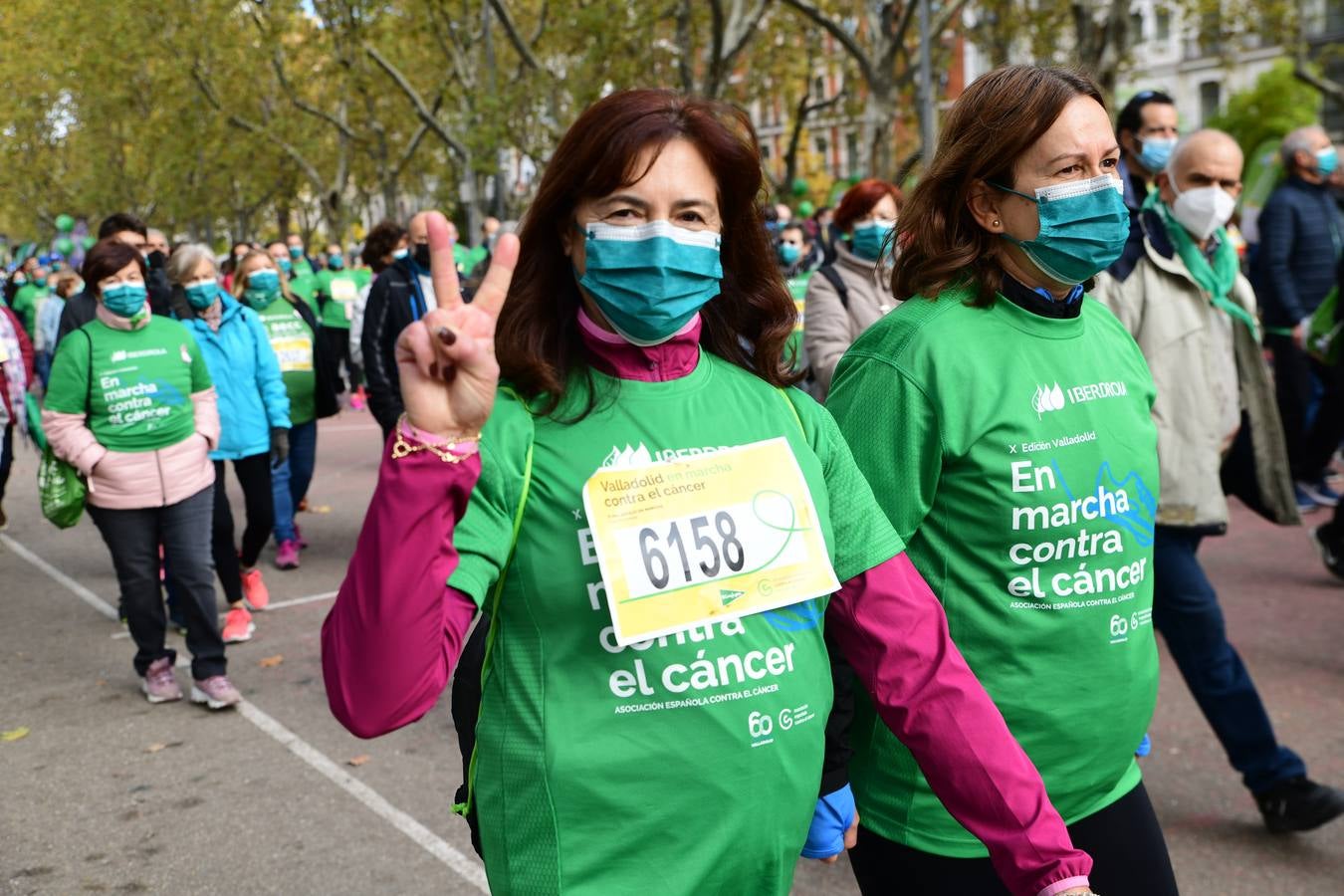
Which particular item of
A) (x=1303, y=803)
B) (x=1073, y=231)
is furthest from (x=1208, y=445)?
(x=1073, y=231)

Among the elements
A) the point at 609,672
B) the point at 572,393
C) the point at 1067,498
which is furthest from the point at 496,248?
the point at 1067,498

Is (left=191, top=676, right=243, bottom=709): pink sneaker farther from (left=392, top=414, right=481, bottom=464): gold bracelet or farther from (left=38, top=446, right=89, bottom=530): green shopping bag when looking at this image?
(left=392, top=414, right=481, bottom=464): gold bracelet

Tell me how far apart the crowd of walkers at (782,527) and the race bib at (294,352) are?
20.3 ft

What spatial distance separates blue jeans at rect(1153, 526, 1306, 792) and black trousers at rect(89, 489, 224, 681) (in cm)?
394

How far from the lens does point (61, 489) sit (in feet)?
19.2

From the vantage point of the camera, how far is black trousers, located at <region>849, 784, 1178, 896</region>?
237 cm

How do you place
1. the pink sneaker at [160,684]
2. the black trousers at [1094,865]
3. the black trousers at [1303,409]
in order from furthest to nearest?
the black trousers at [1303,409], the pink sneaker at [160,684], the black trousers at [1094,865]

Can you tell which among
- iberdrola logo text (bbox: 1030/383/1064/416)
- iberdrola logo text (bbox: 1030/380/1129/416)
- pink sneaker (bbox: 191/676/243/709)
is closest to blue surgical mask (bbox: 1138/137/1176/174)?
iberdrola logo text (bbox: 1030/380/1129/416)

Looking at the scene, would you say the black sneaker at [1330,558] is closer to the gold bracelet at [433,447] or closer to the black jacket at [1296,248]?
the black jacket at [1296,248]

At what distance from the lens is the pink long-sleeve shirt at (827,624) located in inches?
61.2

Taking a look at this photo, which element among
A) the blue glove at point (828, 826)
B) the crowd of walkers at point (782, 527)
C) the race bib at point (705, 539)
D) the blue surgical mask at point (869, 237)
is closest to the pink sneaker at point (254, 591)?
the blue surgical mask at point (869, 237)

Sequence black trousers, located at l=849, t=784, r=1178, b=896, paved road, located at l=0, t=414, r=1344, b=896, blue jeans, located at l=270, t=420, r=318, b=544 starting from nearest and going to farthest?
black trousers, located at l=849, t=784, r=1178, b=896, paved road, located at l=0, t=414, r=1344, b=896, blue jeans, located at l=270, t=420, r=318, b=544

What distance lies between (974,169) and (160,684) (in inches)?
186

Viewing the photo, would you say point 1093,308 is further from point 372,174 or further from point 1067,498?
point 372,174
